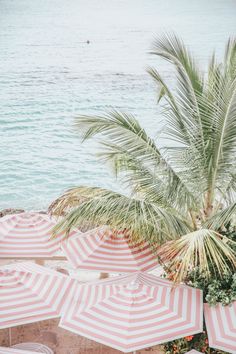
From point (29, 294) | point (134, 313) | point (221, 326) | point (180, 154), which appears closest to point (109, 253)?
point (29, 294)

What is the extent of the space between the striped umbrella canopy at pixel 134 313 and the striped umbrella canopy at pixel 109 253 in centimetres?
82

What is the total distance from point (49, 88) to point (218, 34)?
128 ft

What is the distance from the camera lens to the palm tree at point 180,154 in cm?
697

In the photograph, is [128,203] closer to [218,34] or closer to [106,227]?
[106,227]

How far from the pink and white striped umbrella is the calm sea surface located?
12.4 ft

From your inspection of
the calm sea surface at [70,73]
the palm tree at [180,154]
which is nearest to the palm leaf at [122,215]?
the palm tree at [180,154]

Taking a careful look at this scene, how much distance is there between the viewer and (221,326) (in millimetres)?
5977

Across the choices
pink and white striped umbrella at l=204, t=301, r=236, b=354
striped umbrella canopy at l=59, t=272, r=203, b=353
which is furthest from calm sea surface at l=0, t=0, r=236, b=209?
pink and white striped umbrella at l=204, t=301, r=236, b=354

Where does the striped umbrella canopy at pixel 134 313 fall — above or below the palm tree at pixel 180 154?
below

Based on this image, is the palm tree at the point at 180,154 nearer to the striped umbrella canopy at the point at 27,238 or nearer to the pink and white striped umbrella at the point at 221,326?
the pink and white striped umbrella at the point at 221,326

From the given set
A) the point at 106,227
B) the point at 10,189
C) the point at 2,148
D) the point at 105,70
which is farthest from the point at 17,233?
the point at 105,70

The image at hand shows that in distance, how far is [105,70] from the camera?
53.6m

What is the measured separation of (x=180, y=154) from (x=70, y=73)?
155 ft

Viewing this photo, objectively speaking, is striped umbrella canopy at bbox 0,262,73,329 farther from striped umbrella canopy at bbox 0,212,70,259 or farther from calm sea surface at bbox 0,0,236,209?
calm sea surface at bbox 0,0,236,209
